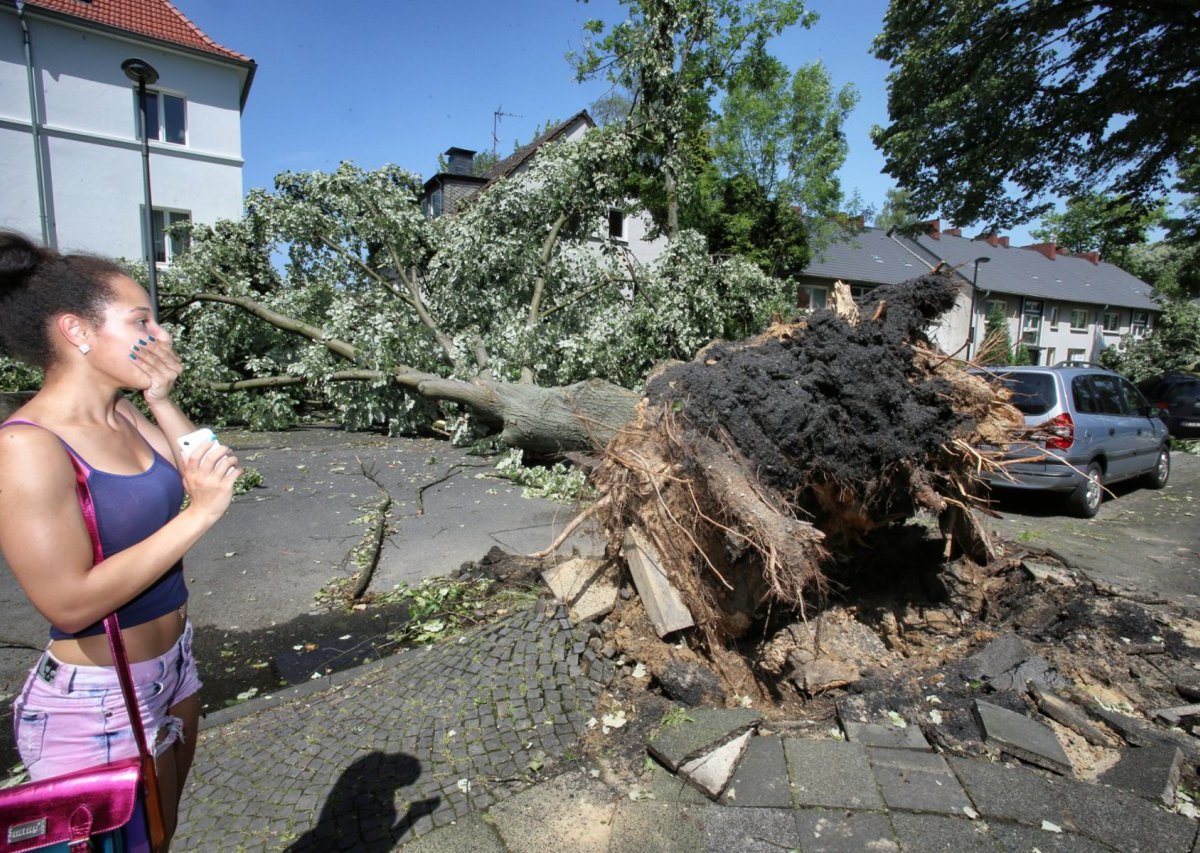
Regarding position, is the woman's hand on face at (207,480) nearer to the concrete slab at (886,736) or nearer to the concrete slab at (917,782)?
the concrete slab at (917,782)

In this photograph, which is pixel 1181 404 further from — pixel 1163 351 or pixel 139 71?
pixel 139 71

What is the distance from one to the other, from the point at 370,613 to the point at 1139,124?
15.4m

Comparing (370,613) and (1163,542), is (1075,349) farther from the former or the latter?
(370,613)

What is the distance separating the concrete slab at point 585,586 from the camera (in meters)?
3.75

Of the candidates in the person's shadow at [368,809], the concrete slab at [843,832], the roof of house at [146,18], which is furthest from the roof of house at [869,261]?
the person's shadow at [368,809]

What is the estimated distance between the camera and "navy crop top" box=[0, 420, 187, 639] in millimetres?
1474

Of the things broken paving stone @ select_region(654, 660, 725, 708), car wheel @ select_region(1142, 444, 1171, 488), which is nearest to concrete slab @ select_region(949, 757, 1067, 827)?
broken paving stone @ select_region(654, 660, 725, 708)

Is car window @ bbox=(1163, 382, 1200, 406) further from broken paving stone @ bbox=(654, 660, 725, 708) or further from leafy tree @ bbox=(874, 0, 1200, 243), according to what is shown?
broken paving stone @ bbox=(654, 660, 725, 708)

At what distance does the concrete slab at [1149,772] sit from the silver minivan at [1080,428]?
4.34m

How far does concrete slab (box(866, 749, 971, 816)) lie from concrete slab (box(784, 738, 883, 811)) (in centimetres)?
5

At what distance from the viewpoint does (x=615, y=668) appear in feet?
11.4

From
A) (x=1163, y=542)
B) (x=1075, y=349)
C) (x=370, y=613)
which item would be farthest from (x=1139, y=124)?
(x=1075, y=349)

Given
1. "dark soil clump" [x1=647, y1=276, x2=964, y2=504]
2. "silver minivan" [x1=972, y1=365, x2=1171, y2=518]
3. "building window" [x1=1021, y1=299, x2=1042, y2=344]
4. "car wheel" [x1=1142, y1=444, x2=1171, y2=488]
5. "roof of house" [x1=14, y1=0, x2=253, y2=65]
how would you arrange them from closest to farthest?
"dark soil clump" [x1=647, y1=276, x2=964, y2=504]
"silver minivan" [x1=972, y1=365, x2=1171, y2=518]
"car wheel" [x1=1142, y1=444, x2=1171, y2=488]
"roof of house" [x1=14, y1=0, x2=253, y2=65]
"building window" [x1=1021, y1=299, x2=1042, y2=344]

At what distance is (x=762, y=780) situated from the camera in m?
2.61
